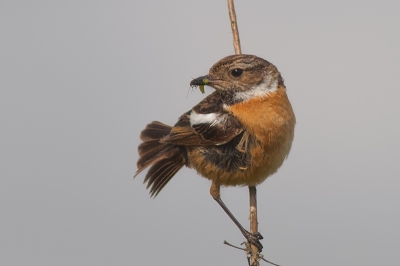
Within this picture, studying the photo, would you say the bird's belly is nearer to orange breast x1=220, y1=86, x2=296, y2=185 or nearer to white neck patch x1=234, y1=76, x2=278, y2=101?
orange breast x1=220, y1=86, x2=296, y2=185

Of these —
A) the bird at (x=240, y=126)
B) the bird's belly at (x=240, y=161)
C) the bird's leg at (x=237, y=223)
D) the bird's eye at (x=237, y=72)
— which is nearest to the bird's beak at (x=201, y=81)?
the bird at (x=240, y=126)

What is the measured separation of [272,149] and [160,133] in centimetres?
141

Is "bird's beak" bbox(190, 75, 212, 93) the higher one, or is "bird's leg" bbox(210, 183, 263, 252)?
"bird's beak" bbox(190, 75, 212, 93)

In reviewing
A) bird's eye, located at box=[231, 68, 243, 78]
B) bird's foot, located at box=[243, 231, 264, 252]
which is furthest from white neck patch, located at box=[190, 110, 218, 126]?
bird's foot, located at box=[243, 231, 264, 252]

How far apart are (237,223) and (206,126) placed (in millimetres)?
1137

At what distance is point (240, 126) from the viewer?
5.89 meters

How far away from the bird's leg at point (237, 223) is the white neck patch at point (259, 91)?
0.93m

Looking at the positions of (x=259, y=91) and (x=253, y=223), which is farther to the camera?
(x=259, y=91)

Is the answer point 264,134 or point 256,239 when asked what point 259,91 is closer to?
point 264,134

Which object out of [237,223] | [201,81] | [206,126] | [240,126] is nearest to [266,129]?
[240,126]

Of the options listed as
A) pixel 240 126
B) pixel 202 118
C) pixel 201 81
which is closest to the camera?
pixel 240 126

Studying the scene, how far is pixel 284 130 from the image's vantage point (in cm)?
587

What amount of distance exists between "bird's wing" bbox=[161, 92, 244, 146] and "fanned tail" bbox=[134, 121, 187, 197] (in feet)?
0.95

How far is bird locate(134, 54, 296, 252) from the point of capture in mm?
5859
